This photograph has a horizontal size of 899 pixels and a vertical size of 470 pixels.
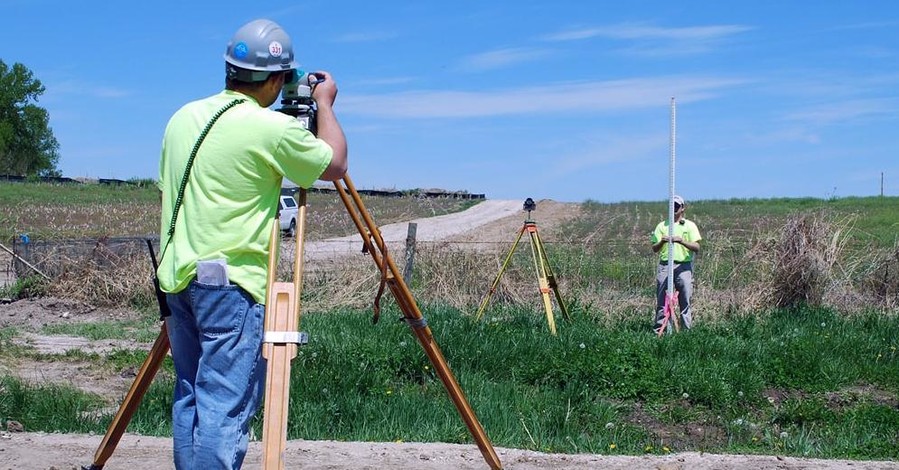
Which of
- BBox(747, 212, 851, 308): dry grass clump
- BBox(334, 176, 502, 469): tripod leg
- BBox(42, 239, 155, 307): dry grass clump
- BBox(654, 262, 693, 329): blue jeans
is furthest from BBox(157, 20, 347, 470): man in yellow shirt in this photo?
BBox(42, 239, 155, 307): dry grass clump

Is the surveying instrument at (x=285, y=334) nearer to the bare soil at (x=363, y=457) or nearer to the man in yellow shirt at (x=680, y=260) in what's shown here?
the bare soil at (x=363, y=457)

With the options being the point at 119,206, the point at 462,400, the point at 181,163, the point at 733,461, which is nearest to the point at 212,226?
the point at 181,163

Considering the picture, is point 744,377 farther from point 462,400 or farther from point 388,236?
point 388,236

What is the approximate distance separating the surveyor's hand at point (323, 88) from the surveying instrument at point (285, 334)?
0.01 m

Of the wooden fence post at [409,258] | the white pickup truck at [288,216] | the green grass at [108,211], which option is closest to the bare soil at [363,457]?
the wooden fence post at [409,258]

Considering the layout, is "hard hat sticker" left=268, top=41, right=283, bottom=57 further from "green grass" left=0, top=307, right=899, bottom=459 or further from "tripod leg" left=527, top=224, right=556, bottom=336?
"tripod leg" left=527, top=224, right=556, bottom=336

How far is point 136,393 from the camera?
4609 mm

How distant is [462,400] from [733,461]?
2190mm

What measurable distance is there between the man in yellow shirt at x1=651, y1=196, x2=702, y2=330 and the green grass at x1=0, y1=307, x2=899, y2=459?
1.11 m

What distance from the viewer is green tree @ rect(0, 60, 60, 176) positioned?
261 feet

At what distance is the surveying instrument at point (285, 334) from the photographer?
3.45 metres

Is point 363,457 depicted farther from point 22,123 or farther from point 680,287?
point 22,123

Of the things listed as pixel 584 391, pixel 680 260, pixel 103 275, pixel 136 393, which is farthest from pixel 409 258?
pixel 136 393

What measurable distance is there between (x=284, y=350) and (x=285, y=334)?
0.05 meters
